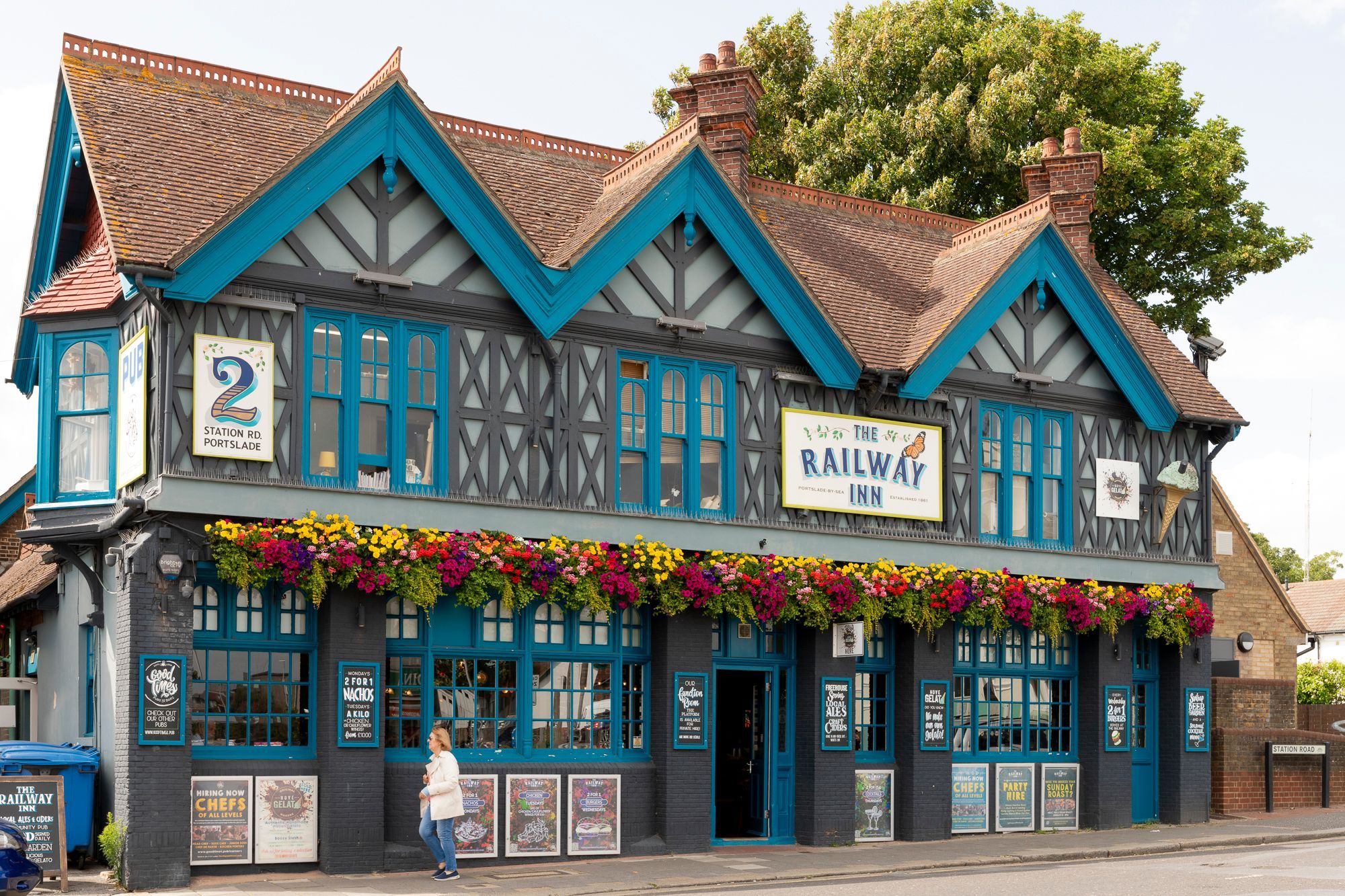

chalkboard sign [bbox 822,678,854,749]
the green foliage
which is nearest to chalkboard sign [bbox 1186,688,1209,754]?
chalkboard sign [bbox 822,678,854,749]

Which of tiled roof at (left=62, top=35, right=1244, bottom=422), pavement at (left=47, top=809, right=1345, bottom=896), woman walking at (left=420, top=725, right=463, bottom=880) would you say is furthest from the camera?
tiled roof at (left=62, top=35, right=1244, bottom=422)

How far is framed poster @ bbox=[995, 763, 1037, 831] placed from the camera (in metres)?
24.2

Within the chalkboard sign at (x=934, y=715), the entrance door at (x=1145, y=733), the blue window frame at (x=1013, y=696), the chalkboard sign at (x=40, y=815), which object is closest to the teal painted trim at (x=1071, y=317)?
the entrance door at (x=1145, y=733)

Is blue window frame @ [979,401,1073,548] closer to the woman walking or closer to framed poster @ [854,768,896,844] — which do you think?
framed poster @ [854,768,896,844]

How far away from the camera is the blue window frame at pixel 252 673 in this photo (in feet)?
60.6

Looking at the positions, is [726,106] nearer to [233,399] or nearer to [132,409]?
[233,399]

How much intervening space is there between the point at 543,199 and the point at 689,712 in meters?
7.50

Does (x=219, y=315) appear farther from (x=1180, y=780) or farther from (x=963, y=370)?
(x=1180, y=780)

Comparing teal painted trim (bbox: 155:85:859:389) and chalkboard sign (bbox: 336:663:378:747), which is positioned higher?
teal painted trim (bbox: 155:85:859:389)

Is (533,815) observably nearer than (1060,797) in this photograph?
Yes

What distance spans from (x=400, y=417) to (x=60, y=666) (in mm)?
6314

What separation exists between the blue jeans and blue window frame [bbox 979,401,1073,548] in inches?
→ 386

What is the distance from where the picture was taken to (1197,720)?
26078 millimetres

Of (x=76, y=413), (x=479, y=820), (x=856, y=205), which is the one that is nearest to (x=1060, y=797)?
(x=479, y=820)
